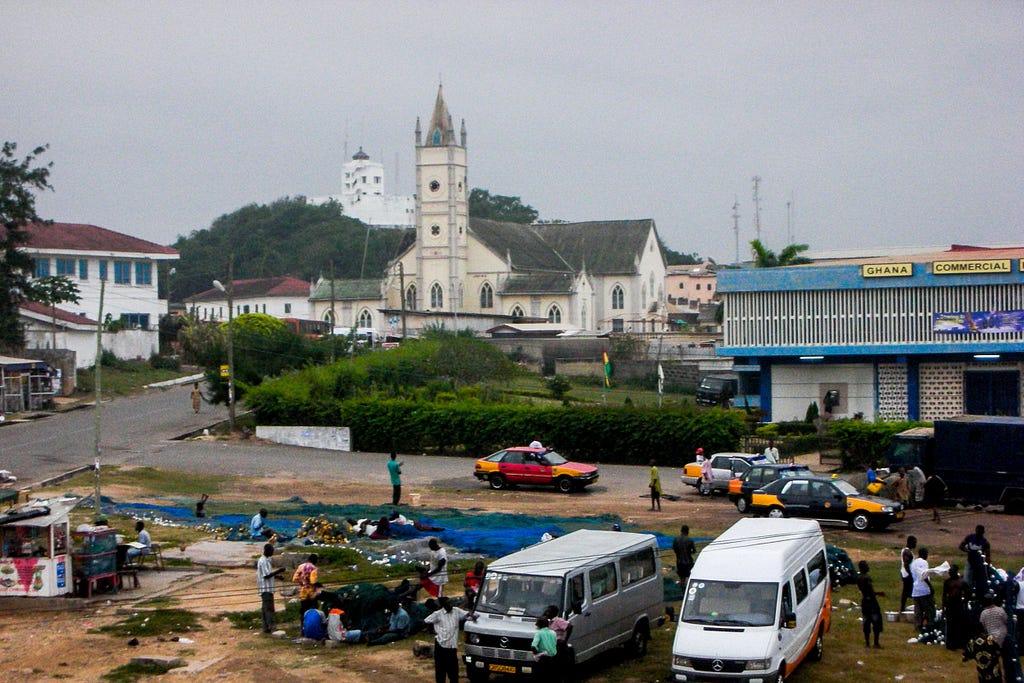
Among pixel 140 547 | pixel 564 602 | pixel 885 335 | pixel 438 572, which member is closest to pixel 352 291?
pixel 885 335

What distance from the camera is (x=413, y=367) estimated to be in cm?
5638

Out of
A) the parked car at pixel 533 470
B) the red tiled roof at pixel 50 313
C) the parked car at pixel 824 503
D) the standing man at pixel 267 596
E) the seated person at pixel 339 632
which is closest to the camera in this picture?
the seated person at pixel 339 632

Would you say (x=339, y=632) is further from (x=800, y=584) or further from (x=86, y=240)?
(x=86, y=240)

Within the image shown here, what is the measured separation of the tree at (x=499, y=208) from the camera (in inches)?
6171

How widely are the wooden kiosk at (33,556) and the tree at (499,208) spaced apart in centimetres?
13666

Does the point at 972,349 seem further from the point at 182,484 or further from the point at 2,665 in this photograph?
the point at 2,665

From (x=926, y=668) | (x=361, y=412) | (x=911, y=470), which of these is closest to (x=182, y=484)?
(x=361, y=412)

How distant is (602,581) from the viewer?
16234 mm

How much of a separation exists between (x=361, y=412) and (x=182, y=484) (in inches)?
437

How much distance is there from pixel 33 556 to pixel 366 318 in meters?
86.7

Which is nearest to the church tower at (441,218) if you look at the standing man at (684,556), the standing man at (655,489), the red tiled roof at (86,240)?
the red tiled roof at (86,240)

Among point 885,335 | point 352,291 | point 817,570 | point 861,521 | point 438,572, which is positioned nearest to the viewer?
point 817,570

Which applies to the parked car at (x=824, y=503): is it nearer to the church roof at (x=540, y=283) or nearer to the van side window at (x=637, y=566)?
the van side window at (x=637, y=566)

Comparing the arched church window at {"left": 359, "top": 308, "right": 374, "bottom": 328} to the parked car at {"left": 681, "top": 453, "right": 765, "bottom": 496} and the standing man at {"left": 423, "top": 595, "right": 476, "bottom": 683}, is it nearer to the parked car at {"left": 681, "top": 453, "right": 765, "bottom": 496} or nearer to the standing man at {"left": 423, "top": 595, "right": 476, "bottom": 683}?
the parked car at {"left": 681, "top": 453, "right": 765, "bottom": 496}
